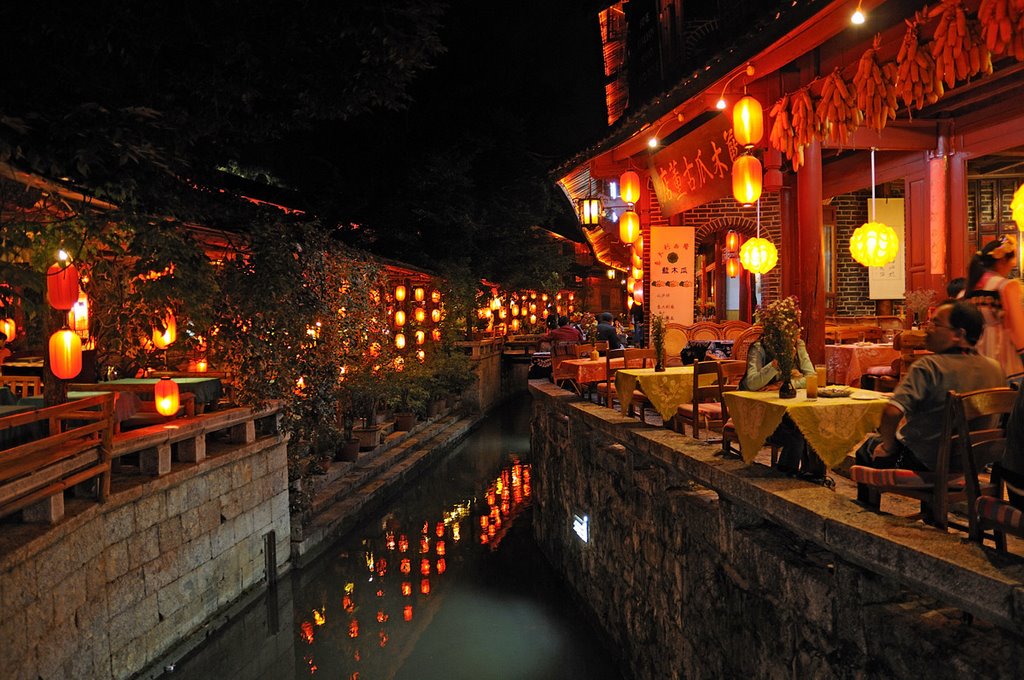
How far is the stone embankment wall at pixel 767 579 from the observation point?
128 inches

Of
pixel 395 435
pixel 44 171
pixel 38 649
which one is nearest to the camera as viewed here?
pixel 38 649

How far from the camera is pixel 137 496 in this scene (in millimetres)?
7152

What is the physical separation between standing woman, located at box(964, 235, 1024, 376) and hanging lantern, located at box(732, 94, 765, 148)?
271 cm

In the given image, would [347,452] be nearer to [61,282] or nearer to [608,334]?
[608,334]

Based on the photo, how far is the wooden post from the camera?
9.41 meters

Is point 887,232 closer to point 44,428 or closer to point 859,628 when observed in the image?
point 859,628

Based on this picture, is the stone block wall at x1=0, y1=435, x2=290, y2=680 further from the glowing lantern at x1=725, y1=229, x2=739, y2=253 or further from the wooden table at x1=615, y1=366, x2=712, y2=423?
the glowing lantern at x1=725, y1=229, x2=739, y2=253

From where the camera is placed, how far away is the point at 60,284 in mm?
7371

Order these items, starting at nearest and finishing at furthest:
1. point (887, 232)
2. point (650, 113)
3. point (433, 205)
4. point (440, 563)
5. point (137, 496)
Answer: point (137, 496)
point (650, 113)
point (887, 232)
point (440, 563)
point (433, 205)

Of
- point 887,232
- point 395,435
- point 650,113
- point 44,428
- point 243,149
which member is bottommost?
point 395,435

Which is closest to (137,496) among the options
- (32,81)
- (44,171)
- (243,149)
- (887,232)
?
(44,171)

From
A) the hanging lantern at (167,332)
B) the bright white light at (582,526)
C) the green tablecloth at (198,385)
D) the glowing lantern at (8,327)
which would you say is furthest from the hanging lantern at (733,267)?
the glowing lantern at (8,327)

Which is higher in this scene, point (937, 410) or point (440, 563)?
point (937, 410)

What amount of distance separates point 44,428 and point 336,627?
13.8 ft
